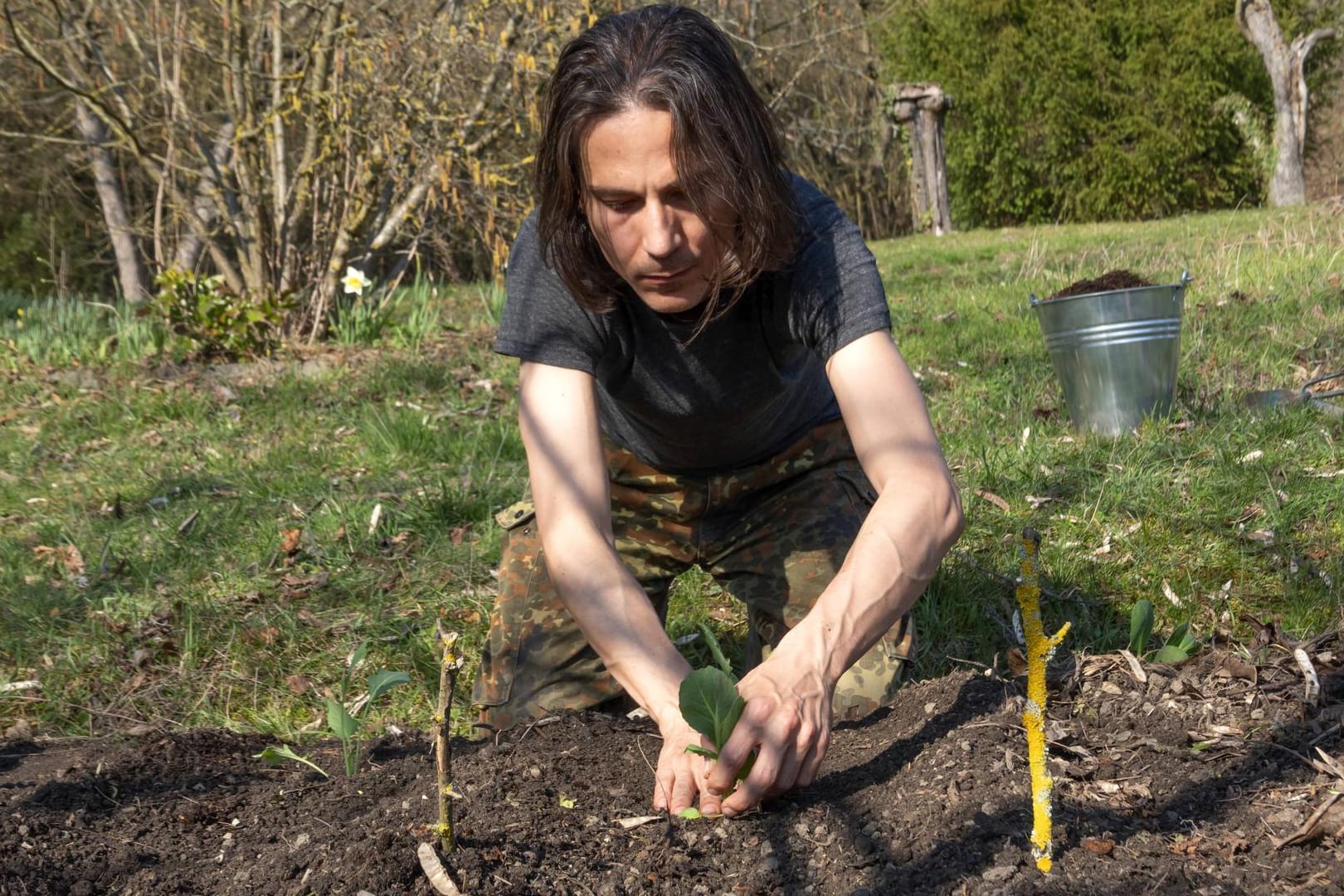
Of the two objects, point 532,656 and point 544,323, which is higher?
point 544,323

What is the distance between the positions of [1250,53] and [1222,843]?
1671 cm

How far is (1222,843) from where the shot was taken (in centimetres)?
151

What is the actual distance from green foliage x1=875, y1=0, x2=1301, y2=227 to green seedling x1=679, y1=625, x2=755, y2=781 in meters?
14.6

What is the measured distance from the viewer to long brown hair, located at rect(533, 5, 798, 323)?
1879mm

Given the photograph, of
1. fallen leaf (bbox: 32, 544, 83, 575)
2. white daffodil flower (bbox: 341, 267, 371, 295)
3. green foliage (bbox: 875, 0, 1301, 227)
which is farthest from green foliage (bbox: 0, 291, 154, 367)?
green foliage (bbox: 875, 0, 1301, 227)

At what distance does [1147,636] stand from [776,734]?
3.32ft

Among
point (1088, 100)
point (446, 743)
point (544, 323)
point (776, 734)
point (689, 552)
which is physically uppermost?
point (1088, 100)

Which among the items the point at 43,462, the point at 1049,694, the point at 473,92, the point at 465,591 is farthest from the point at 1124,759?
the point at 473,92

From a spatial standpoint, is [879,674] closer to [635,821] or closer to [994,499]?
[635,821]

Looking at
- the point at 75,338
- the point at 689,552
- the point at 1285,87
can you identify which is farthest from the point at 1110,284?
the point at 1285,87

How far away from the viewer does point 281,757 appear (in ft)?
7.54

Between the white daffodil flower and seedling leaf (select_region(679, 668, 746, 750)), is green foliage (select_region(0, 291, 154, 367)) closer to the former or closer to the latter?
the white daffodil flower

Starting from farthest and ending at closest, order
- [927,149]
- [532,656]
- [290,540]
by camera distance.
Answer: [927,149]
[290,540]
[532,656]

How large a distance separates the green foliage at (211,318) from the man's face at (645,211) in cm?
481
